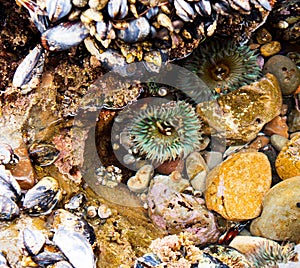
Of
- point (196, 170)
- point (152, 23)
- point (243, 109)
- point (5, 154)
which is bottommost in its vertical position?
point (196, 170)

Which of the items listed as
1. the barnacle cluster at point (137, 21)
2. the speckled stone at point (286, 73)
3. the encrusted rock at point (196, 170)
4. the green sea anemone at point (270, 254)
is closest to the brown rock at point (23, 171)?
the barnacle cluster at point (137, 21)

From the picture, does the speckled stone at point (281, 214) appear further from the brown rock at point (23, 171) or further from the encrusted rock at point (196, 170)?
the brown rock at point (23, 171)

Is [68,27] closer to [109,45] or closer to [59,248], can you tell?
[109,45]

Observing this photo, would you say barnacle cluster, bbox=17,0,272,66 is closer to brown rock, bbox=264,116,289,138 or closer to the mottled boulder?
the mottled boulder

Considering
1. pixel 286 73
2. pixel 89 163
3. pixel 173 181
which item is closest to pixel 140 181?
pixel 173 181

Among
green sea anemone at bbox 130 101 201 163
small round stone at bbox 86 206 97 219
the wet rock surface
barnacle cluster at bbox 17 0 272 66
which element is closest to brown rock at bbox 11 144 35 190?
the wet rock surface

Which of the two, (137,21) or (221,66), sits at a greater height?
(137,21)

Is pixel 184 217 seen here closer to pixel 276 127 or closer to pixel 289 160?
pixel 289 160
